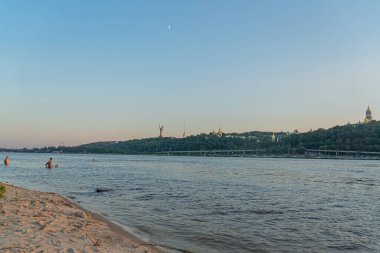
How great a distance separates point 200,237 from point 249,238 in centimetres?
215

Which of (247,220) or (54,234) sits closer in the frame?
(54,234)

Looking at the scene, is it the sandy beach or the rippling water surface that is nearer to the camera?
the sandy beach

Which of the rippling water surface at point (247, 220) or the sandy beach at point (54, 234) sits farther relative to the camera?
the rippling water surface at point (247, 220)

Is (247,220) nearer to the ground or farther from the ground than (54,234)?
nearer to the ground

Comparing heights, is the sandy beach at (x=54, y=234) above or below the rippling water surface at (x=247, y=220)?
above

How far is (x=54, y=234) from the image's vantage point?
41.7ft

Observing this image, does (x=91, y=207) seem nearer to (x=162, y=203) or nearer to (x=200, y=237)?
(x=162, y=203)

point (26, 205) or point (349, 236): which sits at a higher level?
point (26, 205)

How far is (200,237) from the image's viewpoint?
16641mm

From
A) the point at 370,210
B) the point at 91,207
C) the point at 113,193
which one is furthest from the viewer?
the point at 113,193

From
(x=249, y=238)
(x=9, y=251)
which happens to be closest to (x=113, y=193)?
(x=249, y=238)

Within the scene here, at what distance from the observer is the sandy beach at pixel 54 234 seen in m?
10.9

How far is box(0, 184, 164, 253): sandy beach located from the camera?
10.9 metres

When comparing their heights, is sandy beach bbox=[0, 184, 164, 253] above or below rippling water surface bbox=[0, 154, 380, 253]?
above
